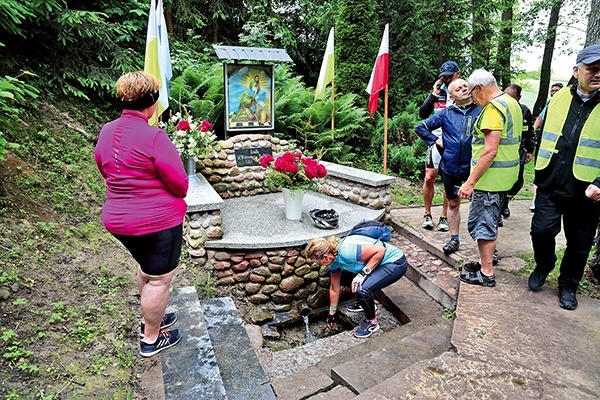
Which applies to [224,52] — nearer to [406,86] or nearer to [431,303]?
[431,303]

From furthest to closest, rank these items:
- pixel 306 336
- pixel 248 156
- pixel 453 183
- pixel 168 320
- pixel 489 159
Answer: pixel 248 156
pixel 306 336
pixel 453 183
pixel 489 159
pixel 168 320

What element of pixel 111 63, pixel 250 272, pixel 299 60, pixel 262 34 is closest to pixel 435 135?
pixel 250 272

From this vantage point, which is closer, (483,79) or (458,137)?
(483,79)

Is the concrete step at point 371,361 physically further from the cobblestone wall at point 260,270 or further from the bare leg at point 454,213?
the cobblestone wall at point 260,270

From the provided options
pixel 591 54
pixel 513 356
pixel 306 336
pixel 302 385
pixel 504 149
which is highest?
pixel 591 54

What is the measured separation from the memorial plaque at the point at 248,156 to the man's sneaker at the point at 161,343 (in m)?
3.46

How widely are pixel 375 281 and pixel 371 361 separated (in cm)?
82

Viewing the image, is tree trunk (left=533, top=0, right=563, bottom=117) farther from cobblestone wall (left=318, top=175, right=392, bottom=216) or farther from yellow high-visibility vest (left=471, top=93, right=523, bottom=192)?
yellow high-visibility vest (left=471, top=93, right=523, bottom=192)

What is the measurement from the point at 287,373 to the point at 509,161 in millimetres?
2313

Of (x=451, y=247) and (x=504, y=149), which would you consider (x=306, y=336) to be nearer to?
(x=451, y=247)

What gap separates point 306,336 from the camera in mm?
3863

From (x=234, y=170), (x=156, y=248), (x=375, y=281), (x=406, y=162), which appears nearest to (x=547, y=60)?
(x=406, y=162)

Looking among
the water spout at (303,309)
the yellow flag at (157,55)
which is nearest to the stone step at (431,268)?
the water spout at (303,309)

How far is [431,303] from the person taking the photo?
11.5 ft
